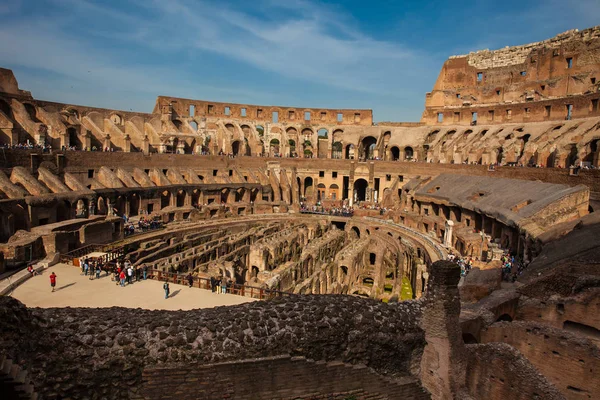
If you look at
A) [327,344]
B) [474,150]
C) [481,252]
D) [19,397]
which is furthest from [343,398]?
[474,150]

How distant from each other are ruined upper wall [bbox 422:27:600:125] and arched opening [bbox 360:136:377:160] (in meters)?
6.82

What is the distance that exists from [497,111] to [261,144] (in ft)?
83.9

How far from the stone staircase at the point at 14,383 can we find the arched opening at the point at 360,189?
4039 cm

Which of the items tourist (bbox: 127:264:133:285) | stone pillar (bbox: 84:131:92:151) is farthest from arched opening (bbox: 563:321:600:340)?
stone pillar (bbox: 84:131:92:151)

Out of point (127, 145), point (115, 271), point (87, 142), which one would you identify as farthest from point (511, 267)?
point (87, 142)

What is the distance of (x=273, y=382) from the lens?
687cm

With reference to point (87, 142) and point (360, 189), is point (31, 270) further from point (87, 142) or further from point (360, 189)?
point (360, 189)

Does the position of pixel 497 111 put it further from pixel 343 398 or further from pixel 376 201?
pixel 343 398

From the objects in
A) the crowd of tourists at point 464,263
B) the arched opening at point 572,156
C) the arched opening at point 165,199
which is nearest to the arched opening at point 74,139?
the arched opening at point 165,199

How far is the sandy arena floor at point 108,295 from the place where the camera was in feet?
43.1

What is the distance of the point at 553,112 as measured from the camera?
115 ft

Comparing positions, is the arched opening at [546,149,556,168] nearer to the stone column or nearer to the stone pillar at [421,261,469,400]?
the stone pillar at [421,261,469,400]

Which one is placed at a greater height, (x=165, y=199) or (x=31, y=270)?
(x=165, y=199)

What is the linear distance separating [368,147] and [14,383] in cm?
4994
